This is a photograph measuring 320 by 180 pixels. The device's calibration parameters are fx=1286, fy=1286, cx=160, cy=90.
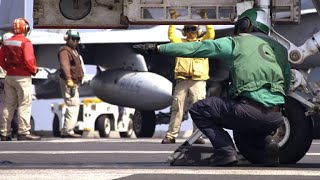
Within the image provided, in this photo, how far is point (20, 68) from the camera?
19125 mm

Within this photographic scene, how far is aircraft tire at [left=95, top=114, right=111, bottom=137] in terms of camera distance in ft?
99.5

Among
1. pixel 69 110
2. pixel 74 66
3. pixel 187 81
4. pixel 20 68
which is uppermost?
pixel 20 68

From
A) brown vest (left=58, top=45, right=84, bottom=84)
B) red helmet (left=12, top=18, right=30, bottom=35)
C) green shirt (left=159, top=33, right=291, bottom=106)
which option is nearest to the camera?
green shirt (left=159, top=33, right=291, bottom=106)

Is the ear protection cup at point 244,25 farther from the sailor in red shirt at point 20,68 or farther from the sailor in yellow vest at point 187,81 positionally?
the sailor in red shirt at point 20,68

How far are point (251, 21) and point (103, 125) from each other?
1914cm

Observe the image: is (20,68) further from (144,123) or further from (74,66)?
(144,123)

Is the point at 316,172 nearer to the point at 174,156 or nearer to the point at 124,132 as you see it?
the point at 174,156

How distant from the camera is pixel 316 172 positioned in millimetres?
10812

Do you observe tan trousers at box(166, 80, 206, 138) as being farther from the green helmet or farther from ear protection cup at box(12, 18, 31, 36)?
the green helmet

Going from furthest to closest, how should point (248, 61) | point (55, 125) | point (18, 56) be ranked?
point (55, 125) < point (18, 56) < point (248, 61)

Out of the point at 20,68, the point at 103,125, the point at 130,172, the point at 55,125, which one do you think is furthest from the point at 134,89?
the point at 130,172

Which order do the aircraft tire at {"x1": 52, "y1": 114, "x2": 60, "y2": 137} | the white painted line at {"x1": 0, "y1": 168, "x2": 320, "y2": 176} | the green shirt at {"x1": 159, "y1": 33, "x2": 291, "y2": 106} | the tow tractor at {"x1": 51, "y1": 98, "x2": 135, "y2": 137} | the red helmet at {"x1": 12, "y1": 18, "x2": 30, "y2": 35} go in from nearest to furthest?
the white painted line at {"x1": 0, "y1": 168, "x2": 320, "y2": 176} → the green shirt at {"x1": 159, "y1": 33, "x2": 291, "y2": 106} → the red helmet at {"x1": 12, "y1": 18, "x2": 30, "y2": 35} → the tow tractor at {"x1": 51, "y1": 98, "x2": 135, "y2": 137} → the aircraft tire at {"x1": 52, "y1": 114, "x2": 60, "y2": 137}

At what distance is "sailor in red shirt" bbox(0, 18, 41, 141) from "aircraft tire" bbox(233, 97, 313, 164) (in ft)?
24.4

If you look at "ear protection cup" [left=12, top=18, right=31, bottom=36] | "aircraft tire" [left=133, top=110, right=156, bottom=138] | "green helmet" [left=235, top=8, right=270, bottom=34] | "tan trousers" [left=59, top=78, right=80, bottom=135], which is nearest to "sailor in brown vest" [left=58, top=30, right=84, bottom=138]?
"tan trousers" [left=59, top=78, right=80, bottom=135]
